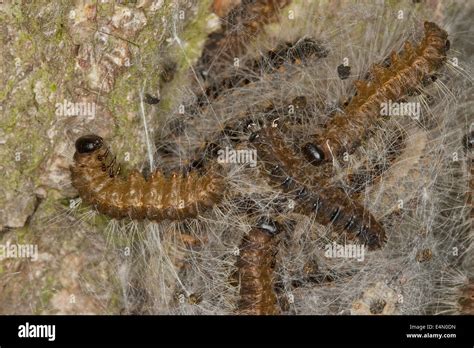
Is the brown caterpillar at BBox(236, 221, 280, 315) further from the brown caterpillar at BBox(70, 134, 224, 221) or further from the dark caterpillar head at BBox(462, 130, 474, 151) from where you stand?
the dark caterpillar head at BBox(462, 130, 474, 151)

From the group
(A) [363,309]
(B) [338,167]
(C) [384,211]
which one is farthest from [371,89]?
(A) [363,309]

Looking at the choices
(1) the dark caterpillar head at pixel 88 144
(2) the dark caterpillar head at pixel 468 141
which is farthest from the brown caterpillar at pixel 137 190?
(2) the dark caterpillar head at pixel 468 141

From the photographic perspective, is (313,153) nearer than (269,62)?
A: Yes

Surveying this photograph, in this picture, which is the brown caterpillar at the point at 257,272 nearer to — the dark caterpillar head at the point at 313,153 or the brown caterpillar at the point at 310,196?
the brown caterpillar at the point at 310,196

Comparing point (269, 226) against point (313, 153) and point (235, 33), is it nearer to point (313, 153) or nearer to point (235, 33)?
point (313, 153)

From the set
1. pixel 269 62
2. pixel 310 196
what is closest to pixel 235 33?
pixel 269 62

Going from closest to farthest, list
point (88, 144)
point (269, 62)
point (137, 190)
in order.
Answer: point (88, 144)
point (137, 190)
point (269, 62)

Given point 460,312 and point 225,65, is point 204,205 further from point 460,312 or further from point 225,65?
point 460,312
